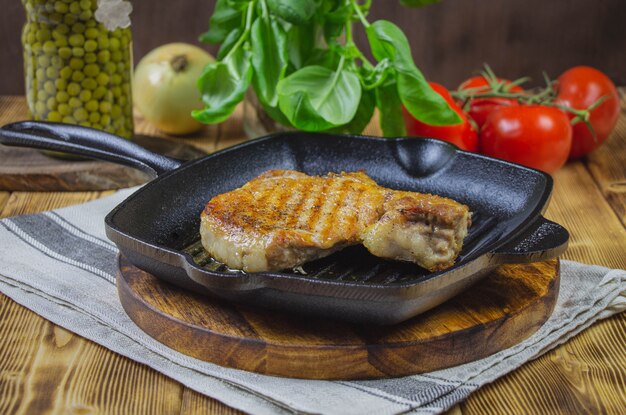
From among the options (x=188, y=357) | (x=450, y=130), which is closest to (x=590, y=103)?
(x=450, y=130)

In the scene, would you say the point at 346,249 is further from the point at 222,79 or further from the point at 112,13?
the point at 112,13

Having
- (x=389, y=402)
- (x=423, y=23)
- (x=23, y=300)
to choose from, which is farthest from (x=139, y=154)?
(x=423, y=23)

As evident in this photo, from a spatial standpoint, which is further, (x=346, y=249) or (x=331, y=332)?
(x=346, y=249)

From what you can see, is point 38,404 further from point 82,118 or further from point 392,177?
point 82,118

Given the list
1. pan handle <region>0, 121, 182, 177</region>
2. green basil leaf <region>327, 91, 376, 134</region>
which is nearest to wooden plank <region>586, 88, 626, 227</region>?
green basil leaf <region>327, 91, 376, 134</region>

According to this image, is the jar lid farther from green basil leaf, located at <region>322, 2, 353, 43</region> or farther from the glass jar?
green basil leaf, located at <region>322, 2, 353, 43</region>

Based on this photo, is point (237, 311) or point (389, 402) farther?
point (237, 311)
